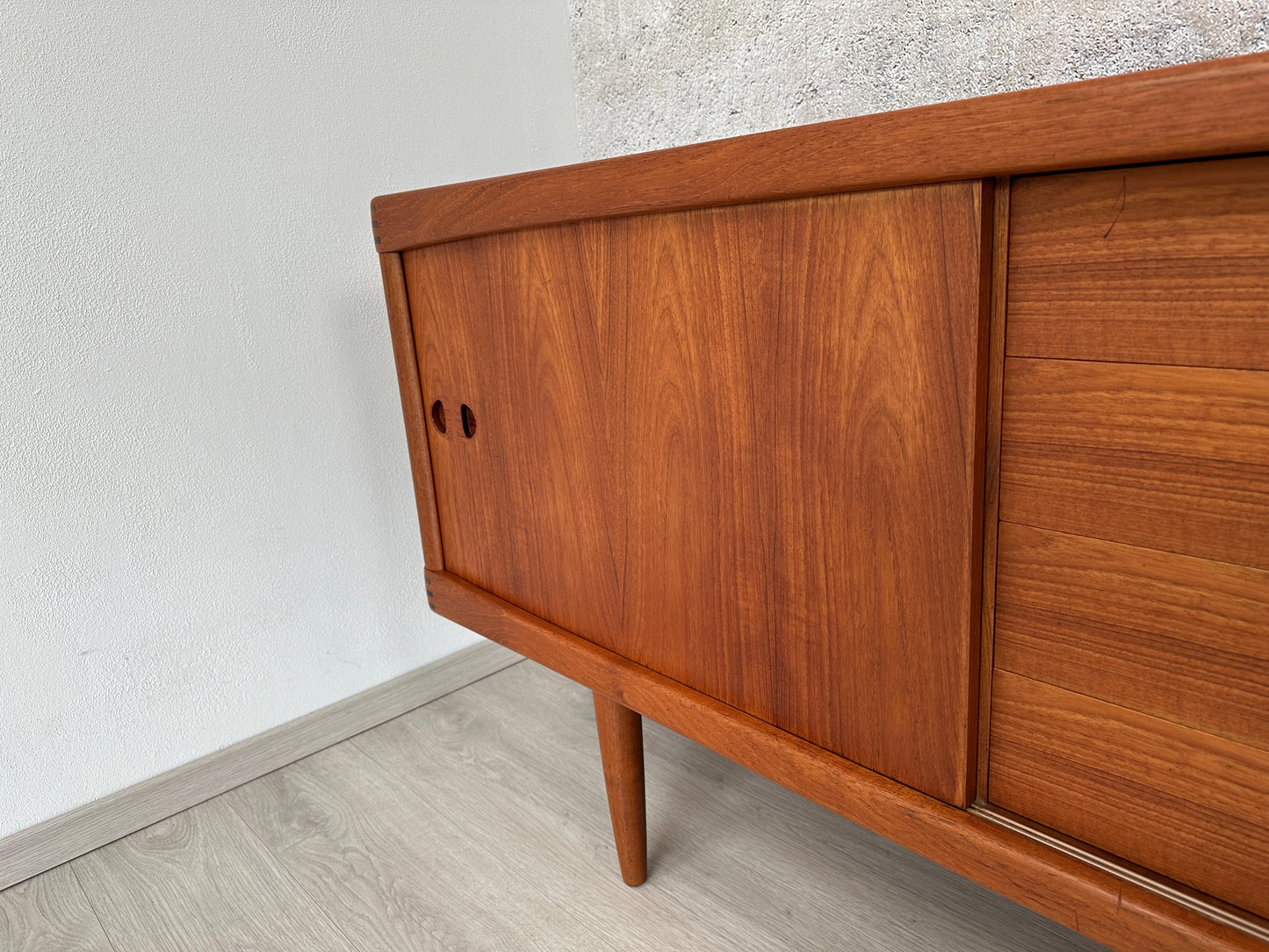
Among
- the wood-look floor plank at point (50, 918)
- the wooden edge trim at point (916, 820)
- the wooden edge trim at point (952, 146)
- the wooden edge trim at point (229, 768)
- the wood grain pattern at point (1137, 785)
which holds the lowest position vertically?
the wood-look floor plank at point (50, 918)

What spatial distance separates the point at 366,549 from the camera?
1137 mm

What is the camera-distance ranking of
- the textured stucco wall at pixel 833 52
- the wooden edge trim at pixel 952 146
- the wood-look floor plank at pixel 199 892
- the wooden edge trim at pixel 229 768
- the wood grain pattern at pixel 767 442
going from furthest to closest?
the wooden edge trim at pixel 229 768, the wood-look floor plank at pixel 199 892, the textured stucco wall at pixel 833 52, the wood grain pattern at pixel 767 442, the wooden edge trim at pixel 952 146

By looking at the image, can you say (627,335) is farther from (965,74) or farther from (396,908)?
(396,908)

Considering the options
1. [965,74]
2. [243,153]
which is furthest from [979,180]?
[243,153]

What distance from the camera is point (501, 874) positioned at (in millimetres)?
869

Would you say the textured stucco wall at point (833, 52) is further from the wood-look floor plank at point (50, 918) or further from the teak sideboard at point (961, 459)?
the wood-look floor plank at point (50, 918)

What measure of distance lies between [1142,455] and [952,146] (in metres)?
0.15

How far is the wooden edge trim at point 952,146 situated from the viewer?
1.04 feet

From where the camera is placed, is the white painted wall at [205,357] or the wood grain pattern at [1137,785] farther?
the white painted wall at [205,357]

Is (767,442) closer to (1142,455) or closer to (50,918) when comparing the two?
(1142,455)

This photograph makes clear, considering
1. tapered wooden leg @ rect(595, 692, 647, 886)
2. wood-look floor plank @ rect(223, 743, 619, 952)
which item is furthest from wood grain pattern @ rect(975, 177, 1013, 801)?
wood-look floor plank @ rect(223, 743, 619, 952)

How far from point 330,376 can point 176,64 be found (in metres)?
0.36

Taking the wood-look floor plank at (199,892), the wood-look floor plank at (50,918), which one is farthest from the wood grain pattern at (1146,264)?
the wood-look floor plank at (50,918)

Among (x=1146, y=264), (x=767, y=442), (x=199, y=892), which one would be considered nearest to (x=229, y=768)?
(x=199, y=892)
